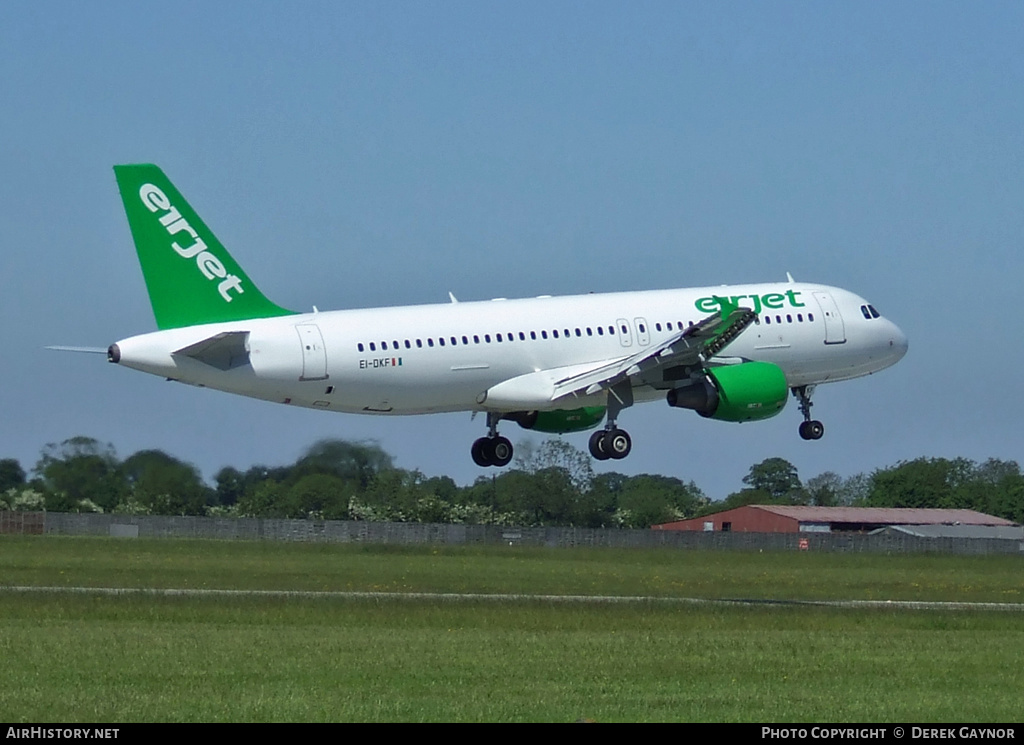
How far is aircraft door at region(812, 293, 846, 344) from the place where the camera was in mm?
55481

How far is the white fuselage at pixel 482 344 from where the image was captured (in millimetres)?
47406

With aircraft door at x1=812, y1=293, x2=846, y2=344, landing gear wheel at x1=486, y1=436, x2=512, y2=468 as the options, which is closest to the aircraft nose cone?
aircraft door at x1=812, y1=293, x2=846, y2=344

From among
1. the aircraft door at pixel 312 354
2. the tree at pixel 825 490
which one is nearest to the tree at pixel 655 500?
the tree at pixel 825 490

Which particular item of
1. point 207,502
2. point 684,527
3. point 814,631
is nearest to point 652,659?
point 814,631

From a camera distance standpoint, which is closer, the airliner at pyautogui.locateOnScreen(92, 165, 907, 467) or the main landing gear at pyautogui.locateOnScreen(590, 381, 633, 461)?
the airliner at pyautogui.locateOnScreen(92, 165, 907, 467)

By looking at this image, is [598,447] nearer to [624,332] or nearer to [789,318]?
[624,332]

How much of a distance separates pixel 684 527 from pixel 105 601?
71.0 m

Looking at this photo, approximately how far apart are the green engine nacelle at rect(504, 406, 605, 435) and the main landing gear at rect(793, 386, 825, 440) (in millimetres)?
6158

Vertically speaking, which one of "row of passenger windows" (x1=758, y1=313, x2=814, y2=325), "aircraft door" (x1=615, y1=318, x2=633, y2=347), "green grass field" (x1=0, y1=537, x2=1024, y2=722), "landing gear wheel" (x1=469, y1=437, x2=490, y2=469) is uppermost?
"row of passenger windows" (x1=758, y1=313, x2=814, y2=325)

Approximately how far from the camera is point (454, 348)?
50000mm

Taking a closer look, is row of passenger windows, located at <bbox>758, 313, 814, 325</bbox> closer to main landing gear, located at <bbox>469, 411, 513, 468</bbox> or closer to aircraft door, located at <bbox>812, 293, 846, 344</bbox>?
aircraft door, located at <bbox>812, 293, 846, 344</bbox>

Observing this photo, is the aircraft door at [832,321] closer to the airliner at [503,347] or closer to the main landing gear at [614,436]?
the airliner at [503,347]

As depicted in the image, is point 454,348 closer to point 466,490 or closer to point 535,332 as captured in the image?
point 535,332

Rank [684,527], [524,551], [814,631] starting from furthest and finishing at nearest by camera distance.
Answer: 1. [684,527]
2. [524,551]
3. [814,631]
